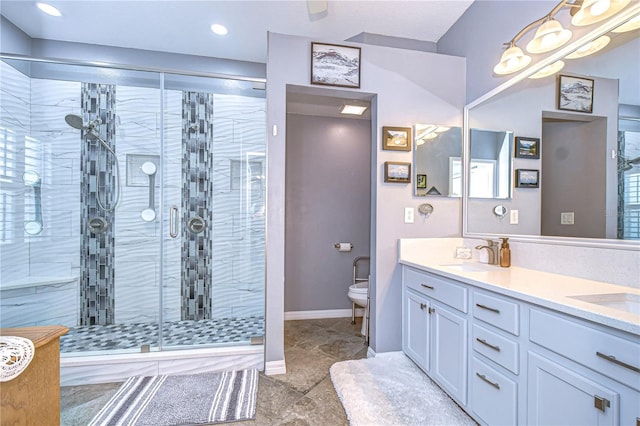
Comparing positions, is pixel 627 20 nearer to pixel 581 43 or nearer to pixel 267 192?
pixel 581 43

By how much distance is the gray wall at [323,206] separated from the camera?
3359 millimetres

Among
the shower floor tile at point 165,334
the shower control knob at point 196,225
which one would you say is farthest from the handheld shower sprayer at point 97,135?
the shower floor tile at point 165,334

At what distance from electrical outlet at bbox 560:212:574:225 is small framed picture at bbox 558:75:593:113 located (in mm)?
559

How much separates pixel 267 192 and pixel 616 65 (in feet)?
6.82

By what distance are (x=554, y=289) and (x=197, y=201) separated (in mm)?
2867

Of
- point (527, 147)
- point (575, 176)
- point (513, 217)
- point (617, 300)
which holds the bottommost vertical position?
point (617, 300)

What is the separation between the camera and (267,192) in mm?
2105

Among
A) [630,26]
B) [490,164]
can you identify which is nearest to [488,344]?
[490,164]

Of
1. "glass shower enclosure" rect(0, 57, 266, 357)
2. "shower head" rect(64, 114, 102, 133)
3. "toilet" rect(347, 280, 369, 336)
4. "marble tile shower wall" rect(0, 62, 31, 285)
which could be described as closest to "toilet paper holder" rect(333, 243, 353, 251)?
"toilet" rect(347, 280, 369, 336)

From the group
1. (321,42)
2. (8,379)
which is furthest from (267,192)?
(8,379)

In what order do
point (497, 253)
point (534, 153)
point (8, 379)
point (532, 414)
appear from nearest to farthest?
point (8, 379) < point (532, 414) < point (534, 153) < point (497, 253)

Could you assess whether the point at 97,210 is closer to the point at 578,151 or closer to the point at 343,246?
the point at 343,246

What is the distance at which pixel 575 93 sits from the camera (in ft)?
4.98

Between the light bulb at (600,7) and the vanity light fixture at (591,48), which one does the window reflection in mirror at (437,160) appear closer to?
the vanity light fixture at (591,48)
